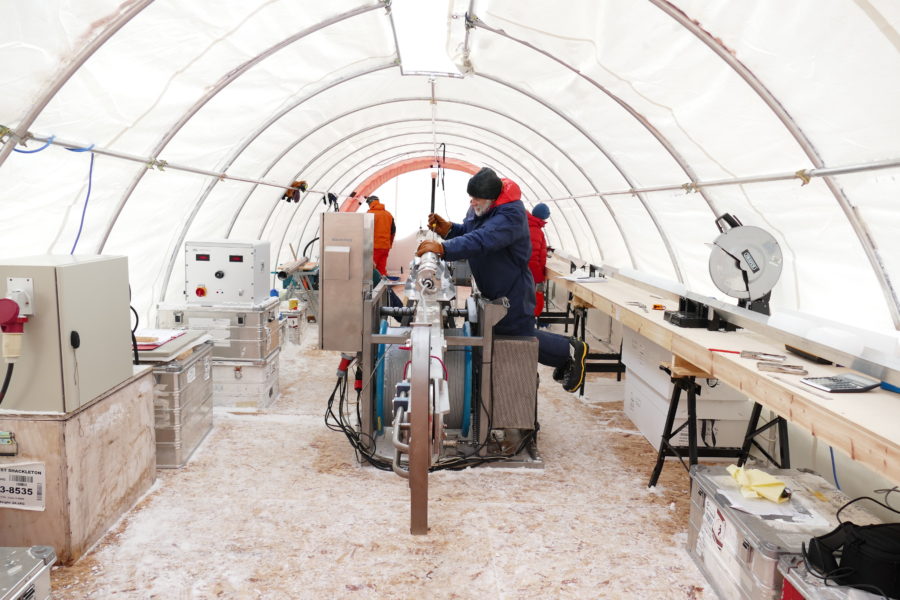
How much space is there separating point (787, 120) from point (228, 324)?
441cm

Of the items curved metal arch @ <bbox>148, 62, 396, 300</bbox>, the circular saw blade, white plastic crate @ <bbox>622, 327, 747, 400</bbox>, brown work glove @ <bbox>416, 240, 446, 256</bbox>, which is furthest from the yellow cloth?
curved metal arch @ <bbox>148, 62, 396, 300</bbox>

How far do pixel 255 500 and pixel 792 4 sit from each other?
151 inches

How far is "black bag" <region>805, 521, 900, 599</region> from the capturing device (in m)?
2.04

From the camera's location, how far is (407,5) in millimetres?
4445

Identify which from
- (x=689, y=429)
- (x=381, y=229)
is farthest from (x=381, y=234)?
(x=689, y=429)

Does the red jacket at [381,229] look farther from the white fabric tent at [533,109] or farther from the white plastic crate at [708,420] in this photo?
the white plastic crate at [708,420]

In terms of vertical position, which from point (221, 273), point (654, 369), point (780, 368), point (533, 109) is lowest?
point (654, 369)

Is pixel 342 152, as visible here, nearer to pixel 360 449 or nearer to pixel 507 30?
pixel 507 30

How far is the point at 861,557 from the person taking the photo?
210cm

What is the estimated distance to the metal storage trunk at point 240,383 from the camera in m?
5.27

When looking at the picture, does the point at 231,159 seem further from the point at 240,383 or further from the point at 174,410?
the point at 174,410

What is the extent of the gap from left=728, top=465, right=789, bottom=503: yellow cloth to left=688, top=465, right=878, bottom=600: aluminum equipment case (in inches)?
1.2

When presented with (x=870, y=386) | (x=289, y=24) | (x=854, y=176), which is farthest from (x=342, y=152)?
(x=870, y=386)

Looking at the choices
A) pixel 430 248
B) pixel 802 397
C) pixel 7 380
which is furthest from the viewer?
pixel 430 248
